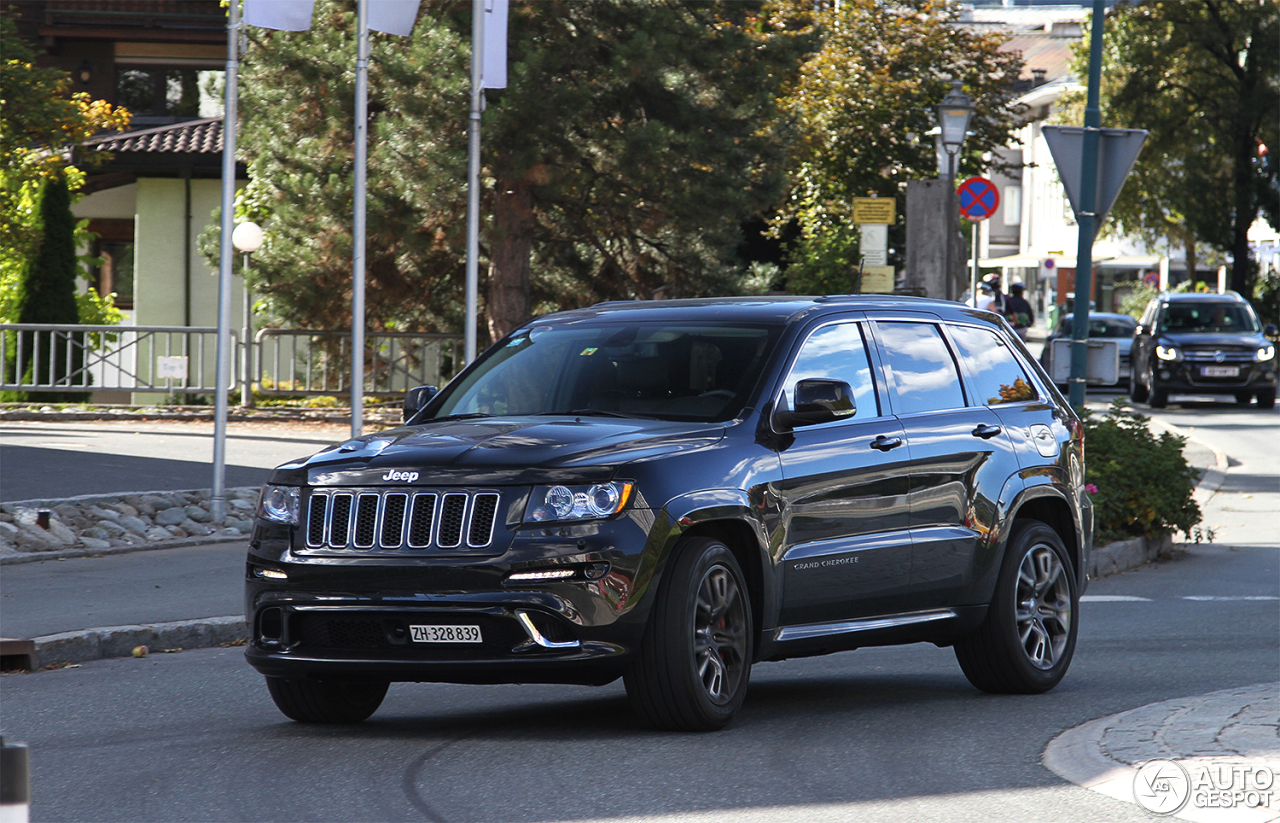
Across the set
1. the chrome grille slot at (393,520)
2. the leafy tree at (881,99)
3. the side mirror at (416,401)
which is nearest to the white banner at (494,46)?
the side mirror at (416,401)

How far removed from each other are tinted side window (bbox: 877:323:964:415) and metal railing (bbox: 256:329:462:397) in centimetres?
1727

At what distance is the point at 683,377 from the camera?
749 centimetres

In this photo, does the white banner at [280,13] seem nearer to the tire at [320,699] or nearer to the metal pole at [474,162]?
the metal pole at [474,162]

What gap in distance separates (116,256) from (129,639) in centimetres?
2795

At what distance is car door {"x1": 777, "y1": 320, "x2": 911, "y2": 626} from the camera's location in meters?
7.26

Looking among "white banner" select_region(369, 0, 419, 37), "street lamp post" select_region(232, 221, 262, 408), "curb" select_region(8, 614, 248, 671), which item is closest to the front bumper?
"curb" select_region(8, 614, 248, 671)

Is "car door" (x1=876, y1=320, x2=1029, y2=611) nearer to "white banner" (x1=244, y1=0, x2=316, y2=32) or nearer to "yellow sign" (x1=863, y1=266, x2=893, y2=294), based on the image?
"white banner" (x1=244, y1=0, x2=316, y2=32)

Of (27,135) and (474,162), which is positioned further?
(27,135)

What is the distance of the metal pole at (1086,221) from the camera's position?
15.9 m

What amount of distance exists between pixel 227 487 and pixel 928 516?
9.26m

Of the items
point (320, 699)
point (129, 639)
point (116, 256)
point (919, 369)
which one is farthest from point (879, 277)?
point (116, 256)

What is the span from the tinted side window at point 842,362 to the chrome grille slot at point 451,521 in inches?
66.4

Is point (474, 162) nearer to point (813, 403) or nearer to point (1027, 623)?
point (1027, 623)

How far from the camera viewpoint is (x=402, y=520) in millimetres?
6582
